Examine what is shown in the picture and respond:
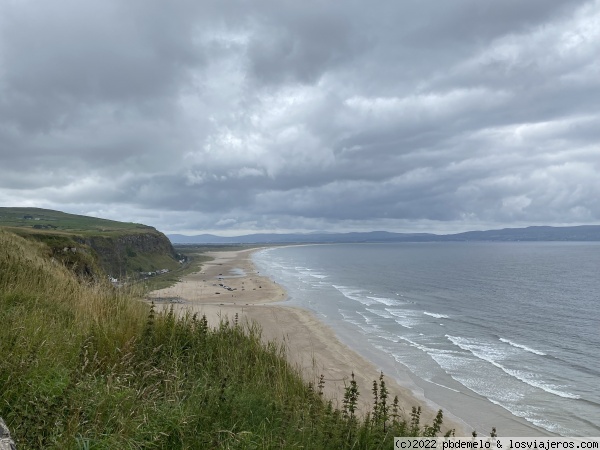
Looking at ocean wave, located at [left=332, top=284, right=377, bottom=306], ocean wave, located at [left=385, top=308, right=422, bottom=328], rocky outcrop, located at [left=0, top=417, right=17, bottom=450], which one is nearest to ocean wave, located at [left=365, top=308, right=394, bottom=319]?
ocean wave, located at [left=385, top=308, right=422, bottom=328]

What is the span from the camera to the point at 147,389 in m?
4.82

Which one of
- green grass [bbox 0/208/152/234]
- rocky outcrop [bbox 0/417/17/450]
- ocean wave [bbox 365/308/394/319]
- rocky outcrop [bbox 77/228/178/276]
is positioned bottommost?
ocean wave [bbox 365/308/394/319]

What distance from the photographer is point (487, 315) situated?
40.4 metres

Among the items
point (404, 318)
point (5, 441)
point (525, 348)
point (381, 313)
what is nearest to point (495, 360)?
point (525, 348)

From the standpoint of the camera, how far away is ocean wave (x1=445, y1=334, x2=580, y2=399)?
20.7 meters

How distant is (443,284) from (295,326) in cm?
3746

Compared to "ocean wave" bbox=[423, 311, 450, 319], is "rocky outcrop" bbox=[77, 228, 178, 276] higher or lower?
higher

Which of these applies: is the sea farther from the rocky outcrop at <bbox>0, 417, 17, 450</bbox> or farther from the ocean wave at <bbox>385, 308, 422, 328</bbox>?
the rocky outcrop at <bbox>0, 417, 17, 450</bbox>

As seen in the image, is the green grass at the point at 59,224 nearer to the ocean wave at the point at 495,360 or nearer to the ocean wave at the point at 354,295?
the ocean wave at the point at 354,295

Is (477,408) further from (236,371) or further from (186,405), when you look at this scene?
(186,405)

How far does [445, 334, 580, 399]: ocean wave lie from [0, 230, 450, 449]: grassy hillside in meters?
18.8

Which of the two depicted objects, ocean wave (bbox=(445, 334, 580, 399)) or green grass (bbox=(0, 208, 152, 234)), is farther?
green grass (bbox=(0, 208, 152, 234))

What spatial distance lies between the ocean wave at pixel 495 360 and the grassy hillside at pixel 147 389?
18845mm

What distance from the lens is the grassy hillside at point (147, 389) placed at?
3680mm
